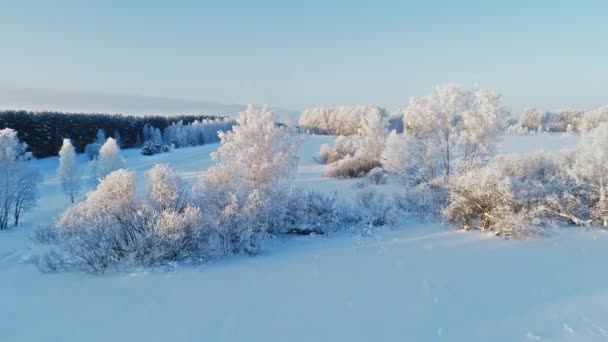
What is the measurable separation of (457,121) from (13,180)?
1014 inches

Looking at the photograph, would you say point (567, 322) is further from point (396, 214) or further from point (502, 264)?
point (396, 214)

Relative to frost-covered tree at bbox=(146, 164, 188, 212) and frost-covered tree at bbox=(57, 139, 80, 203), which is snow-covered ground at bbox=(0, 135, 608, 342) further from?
frost-covered tree at bbox=(57, 139, 80, 203)

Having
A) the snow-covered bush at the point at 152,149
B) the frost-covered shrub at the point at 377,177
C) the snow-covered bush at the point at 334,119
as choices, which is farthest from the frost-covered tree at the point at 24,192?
the snow-covered bush at the point at 334,119

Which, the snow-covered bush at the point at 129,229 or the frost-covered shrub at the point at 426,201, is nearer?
the snow-covered bush at the point at 129,229

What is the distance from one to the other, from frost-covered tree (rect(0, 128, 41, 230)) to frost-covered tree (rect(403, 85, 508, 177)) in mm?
22899

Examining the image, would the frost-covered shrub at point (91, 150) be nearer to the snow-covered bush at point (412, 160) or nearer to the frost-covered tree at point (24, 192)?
the frost-covered tree at point (24, 192)

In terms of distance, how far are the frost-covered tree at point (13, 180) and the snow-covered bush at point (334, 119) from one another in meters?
71.6

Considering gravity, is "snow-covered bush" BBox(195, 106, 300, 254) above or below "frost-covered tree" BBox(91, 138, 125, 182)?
above

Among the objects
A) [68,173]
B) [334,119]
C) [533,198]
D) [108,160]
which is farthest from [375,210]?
[334,119]

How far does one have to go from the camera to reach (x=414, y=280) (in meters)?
8.20

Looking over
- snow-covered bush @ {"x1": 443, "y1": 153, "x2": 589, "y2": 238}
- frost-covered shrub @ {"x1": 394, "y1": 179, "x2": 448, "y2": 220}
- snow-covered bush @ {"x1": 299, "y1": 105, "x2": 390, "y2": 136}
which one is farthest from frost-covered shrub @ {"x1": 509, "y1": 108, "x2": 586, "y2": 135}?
snow-covered bush @ {"x1": 443, "y1": 153, "x2": 589, "y2": 238}

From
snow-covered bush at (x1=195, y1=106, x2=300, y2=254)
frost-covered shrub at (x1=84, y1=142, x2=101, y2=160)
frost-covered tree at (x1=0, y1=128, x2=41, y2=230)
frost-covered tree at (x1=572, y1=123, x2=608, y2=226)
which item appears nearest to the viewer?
snow-covered bush at (x1=195, y1=106, x2=300, y2=254)

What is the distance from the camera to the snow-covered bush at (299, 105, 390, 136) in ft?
306

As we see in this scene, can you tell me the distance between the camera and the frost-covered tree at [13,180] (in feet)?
70.3
